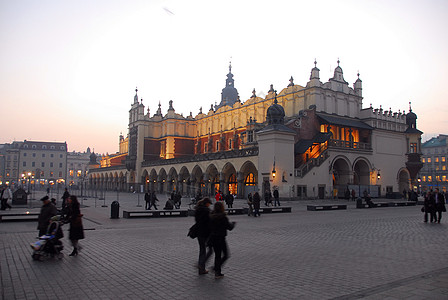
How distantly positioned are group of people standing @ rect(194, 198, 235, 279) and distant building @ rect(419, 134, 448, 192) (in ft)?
339

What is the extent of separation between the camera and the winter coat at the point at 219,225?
26.8 feet

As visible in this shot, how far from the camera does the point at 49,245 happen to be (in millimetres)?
9898

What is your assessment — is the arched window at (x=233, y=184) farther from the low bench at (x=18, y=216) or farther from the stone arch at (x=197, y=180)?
the low bench at (x=18, y=216)

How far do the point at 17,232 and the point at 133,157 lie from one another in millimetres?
56908

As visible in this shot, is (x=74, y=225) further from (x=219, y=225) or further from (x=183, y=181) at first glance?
(x=183, y=181)

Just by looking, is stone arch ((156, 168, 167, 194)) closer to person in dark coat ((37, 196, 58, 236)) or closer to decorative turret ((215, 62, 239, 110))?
decorative turret ((215, 62, 239, 110))

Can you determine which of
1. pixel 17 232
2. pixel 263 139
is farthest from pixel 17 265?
pixel 263 139

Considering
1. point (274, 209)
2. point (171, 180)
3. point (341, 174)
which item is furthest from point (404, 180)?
point (274, 209)

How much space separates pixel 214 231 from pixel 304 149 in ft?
113

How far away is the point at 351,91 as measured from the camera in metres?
50.9

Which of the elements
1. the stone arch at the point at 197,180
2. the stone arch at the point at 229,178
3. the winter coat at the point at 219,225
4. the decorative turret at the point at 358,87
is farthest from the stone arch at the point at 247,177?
the winter coat at the point at 219,225

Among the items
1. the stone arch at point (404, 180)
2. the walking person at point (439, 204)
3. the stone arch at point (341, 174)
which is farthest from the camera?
the stone arch at point (404, 180)

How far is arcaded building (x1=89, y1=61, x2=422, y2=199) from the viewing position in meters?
39.2

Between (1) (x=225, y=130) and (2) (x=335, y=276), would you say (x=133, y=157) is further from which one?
(2) (x=335, y=276)
